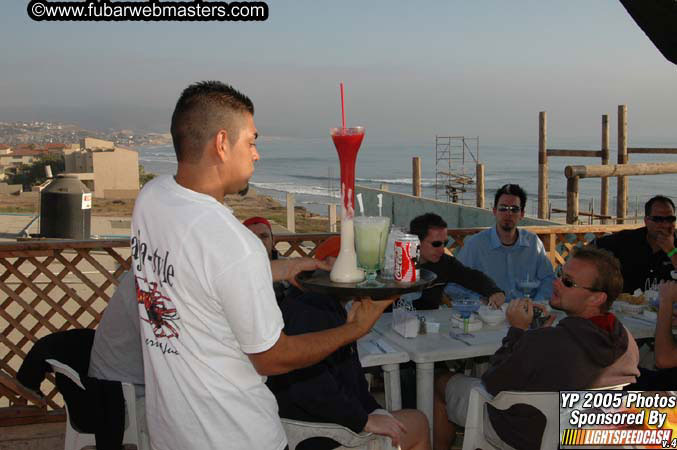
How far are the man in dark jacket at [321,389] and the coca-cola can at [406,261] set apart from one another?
0.47 m

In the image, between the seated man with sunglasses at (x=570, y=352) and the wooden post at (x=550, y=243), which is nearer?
the seated man with sunglasses at (x=570, y=352)

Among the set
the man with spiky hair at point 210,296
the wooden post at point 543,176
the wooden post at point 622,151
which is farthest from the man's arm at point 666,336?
Result: the wooden post at point 543,176

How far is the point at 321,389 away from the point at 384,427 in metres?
0.24

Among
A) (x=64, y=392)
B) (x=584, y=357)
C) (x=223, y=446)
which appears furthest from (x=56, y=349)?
(x=584, y=357)

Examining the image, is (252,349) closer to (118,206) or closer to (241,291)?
(241,291)

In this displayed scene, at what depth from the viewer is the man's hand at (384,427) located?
1.90m

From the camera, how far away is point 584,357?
194 cm

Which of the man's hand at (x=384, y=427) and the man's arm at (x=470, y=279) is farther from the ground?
the man's arm at (x=470, y=279)

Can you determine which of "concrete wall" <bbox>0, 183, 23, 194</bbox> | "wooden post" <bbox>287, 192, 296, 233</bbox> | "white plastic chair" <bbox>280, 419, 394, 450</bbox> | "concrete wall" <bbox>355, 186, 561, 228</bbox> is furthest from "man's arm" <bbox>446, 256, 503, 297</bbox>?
"concrete wall" <bbox>0, 183, 23, 194</bbox>

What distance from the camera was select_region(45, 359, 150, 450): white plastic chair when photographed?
195 centimetres

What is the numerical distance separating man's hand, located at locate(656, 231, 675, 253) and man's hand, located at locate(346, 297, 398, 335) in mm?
2988

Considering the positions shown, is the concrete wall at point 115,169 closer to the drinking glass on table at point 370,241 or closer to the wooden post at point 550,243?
the wooden post at point 550,243

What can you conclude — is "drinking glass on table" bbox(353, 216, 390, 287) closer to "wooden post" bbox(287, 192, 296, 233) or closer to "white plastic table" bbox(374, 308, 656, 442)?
"white plastic table" bbox(374, 308, 656, 442)

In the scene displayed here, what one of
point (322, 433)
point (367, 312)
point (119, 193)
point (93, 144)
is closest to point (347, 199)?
point (367, 312)
